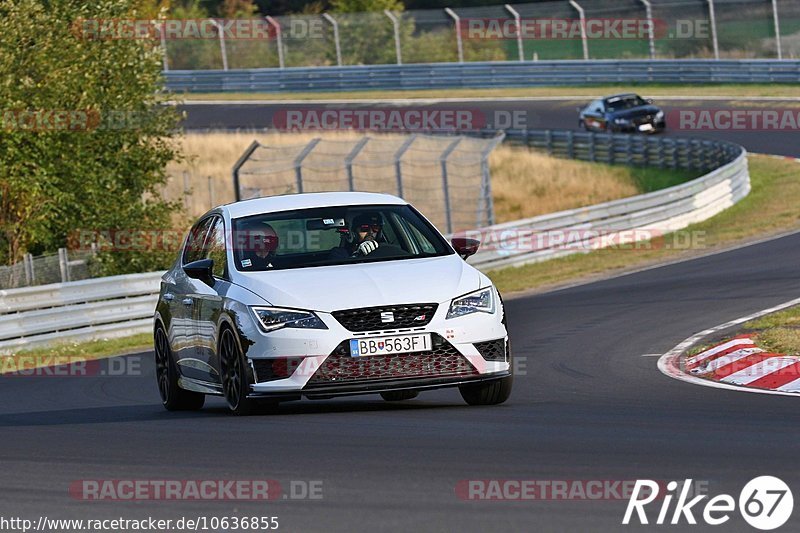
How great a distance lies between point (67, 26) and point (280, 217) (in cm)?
1666

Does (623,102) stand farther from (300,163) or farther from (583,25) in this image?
(300,163)

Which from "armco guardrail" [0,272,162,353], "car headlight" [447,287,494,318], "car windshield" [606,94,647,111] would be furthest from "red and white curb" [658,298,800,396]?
"car windshield" [606,94,647,111]

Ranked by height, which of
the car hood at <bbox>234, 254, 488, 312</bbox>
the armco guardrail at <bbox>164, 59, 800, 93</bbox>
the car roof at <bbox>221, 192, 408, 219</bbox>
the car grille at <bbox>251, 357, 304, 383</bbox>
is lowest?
the armco guardrail at <bbox>164, 59, 800, 93</bbox>

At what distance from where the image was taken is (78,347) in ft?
68.4

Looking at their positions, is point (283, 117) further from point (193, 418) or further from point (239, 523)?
point (239, 523)

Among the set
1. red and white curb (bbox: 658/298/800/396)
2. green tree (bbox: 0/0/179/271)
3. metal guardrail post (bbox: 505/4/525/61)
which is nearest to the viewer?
red and white curb (bbox: 658/298/800/396)

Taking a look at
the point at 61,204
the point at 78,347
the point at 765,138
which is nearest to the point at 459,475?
the point at 78,347

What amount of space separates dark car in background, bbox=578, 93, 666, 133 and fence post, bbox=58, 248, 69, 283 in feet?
80.4

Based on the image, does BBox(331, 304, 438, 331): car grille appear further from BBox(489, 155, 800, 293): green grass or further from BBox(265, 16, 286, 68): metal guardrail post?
BBox(265, 16, 286, 68): metal guardrail post

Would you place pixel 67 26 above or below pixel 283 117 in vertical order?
above

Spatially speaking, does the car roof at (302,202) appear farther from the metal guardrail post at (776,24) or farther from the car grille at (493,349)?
the metal guardrail post at (776,24)

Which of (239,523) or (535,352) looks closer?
(239,523)

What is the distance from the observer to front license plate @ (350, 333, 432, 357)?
31.1 feet

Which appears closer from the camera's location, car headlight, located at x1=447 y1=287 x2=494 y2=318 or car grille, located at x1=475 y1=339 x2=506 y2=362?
car headlight, located at x1=447 y1=287 x2=494 y2=318
